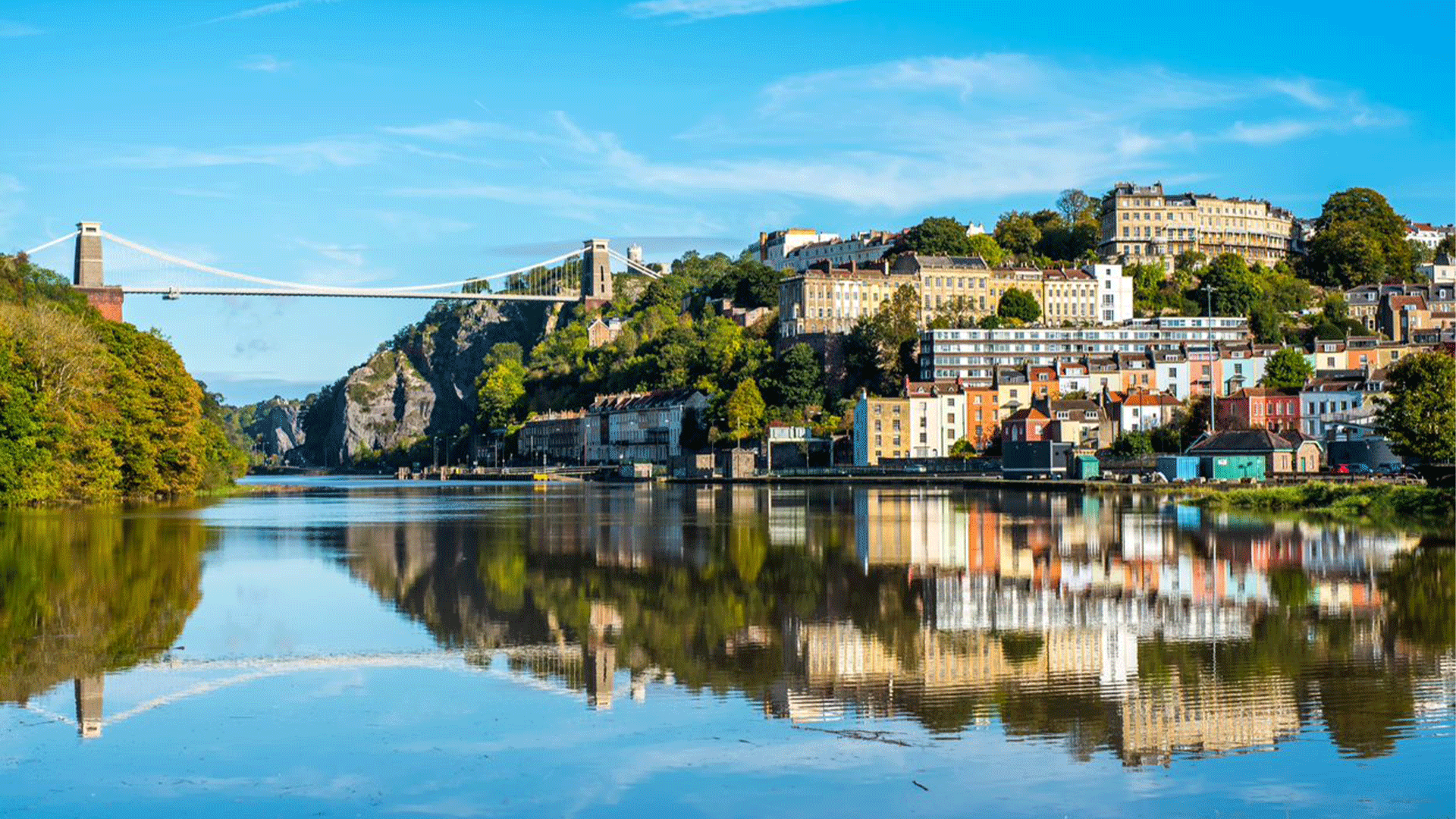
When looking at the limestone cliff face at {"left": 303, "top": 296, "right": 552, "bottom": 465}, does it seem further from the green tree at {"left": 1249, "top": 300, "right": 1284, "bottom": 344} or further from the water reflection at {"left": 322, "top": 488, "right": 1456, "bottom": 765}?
the water reflection at {"left": 322, "top": 488, "right": 1456, "bottom": 765}

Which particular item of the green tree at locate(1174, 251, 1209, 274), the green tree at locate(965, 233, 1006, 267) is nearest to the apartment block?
the green tree at locate(1174, 251, 1209, 274)

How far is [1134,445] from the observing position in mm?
65562

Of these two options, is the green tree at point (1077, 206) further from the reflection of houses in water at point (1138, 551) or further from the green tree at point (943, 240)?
the reflection of houses in water at point (1138, 551)

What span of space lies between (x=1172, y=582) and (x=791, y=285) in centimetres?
7593

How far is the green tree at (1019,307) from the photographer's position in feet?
303

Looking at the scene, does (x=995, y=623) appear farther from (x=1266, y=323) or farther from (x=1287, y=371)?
(x=1266, y=323)

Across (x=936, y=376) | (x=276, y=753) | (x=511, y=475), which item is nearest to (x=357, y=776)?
(x=276, y=753)

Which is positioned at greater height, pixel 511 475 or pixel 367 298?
pixel 367 298

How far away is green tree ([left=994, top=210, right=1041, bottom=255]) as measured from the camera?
109 metres

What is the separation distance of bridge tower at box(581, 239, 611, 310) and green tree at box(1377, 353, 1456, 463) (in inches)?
3639

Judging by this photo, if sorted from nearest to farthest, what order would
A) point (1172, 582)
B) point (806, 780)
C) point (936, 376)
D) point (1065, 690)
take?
point (806, 780) → point (1065, 690) → point (1172, 582) → point (936, 376)

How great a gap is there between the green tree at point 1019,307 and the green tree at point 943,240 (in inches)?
332

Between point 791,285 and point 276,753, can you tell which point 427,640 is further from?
point 791,285

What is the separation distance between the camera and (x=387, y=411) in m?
156
